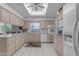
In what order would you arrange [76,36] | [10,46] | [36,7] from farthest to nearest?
1. [36,7]
2. [10,46]
3. [76,36]

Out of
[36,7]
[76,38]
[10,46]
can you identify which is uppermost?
[36,7]

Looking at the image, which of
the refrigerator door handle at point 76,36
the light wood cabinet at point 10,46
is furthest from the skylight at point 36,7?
the refrigerator door handle at point 76,36

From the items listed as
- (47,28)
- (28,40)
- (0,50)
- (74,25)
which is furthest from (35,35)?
(74,25)

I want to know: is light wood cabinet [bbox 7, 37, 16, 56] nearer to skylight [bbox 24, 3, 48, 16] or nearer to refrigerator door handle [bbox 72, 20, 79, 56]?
skylight [bbox 24, 3, 48, 16]

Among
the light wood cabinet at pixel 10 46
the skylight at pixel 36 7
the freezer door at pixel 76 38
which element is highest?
the skylight at pixel 36 7

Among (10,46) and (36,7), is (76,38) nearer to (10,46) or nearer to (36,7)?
(10,46)

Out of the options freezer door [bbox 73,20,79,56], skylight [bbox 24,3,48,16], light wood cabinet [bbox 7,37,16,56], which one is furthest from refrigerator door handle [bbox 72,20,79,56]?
skylight [bbox 24,3,48,16]

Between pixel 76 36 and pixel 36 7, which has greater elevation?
pixel 36 7

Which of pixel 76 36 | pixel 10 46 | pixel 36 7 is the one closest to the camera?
pixel 76 36

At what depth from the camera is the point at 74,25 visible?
2.14m

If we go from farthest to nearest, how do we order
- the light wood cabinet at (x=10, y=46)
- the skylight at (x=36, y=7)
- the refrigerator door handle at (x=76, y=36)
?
the skylight at (x=36, y=7)
the light wood cabinet at (x=10, y=46)
the refrigerator door handle at (x=76, y=36)

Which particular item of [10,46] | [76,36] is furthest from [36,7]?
[76,36]

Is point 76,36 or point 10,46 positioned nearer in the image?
point 76,36

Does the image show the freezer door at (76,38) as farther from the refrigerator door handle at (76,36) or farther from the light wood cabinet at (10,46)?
the light wood cabinet at (10,46)
